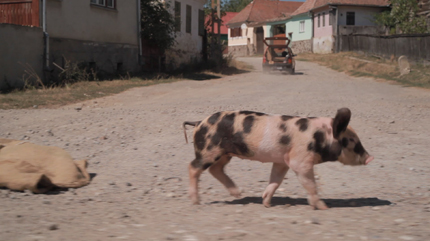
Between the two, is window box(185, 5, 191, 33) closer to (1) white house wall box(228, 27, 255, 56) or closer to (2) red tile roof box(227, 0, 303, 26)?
(1) white house wall box(228, 27, 255, 56)

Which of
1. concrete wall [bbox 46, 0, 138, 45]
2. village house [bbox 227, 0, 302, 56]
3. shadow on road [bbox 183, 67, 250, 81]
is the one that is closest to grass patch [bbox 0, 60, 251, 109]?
shadow on road [bbox 183, 67, 250, 81]

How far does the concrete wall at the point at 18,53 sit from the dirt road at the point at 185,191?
16.8 feet

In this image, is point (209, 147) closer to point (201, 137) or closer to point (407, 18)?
point (201, 137)

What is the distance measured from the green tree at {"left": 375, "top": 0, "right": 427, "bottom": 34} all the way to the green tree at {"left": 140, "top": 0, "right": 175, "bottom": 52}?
17206 mm

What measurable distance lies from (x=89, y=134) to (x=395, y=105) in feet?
25.7

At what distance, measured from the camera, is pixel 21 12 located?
55.4 feet

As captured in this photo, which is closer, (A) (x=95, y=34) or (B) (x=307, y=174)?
(B) (x=307, y=174)

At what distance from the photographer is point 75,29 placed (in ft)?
59.4

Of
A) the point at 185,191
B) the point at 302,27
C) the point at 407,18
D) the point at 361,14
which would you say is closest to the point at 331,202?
the point at 185,191

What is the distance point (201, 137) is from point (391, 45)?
27.3m

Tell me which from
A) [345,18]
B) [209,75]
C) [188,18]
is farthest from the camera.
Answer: [345,18]

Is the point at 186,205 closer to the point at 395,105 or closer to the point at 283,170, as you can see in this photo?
the point at 283,170

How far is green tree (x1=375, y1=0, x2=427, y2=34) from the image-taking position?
3033cm

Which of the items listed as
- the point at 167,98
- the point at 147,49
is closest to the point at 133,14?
the point at 147,49
